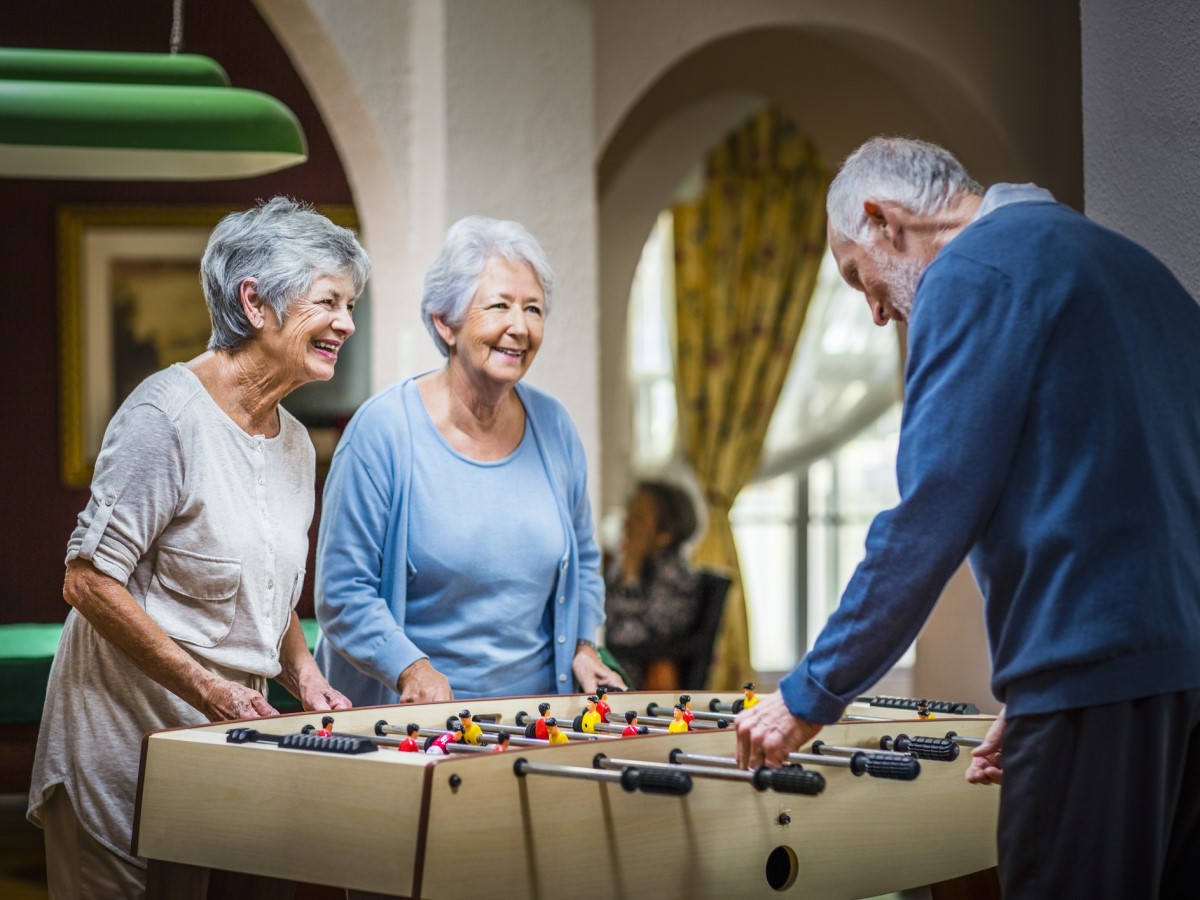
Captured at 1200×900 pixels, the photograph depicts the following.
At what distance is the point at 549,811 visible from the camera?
2.10 m

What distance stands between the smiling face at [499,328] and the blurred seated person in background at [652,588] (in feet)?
11.5

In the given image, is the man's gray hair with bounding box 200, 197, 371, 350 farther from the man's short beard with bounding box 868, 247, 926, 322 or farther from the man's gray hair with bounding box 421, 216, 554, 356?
the man's short beard with bounding box 868, 247, 926, 322

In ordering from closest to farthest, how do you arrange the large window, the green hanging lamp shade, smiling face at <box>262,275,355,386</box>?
smiling face at <box>262,275,355,386</box> < the green hanging lamp shade < the large window

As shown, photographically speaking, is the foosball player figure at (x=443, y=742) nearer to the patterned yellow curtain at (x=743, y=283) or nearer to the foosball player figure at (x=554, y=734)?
the foosball player figure at (x=554, y=734)

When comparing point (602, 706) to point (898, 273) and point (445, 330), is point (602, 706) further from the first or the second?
point (898, 273)

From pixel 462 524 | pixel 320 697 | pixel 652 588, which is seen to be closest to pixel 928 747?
pixel 462 524

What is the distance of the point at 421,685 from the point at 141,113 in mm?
1749

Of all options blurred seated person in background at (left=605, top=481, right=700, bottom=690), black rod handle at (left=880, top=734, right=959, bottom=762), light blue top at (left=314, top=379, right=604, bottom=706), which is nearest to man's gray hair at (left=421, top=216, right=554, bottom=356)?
light blue top at (left=314, top=379, right=604, bottom=706)

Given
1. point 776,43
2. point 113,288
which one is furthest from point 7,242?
point 776,43

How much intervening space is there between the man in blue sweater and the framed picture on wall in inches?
191

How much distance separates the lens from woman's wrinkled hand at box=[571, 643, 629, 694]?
3.01 meters

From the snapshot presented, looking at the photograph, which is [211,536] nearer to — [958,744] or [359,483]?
[359,483]

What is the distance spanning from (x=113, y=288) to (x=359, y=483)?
3931mm

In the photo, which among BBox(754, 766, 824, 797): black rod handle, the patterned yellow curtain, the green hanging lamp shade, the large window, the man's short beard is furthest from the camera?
the large window
